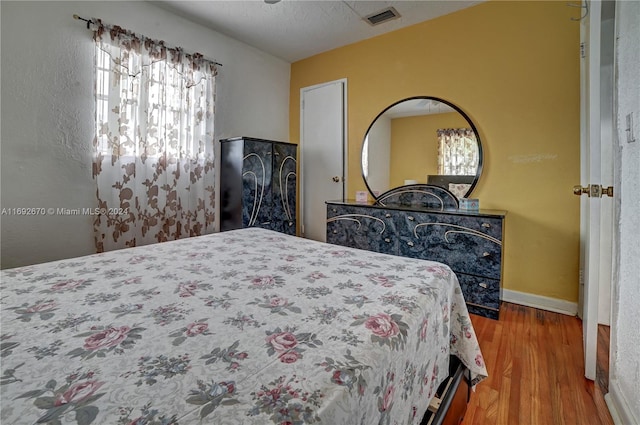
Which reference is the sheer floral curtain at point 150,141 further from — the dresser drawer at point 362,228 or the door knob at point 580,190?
the door knob at point 580,190

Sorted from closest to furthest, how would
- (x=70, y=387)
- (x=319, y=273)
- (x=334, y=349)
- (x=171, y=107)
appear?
(x=70, y=387) < (x=334, y=349) < (x=319, y=273) < (x=171, y=107)

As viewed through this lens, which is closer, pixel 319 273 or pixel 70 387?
pixel 70 387

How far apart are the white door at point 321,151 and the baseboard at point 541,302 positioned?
6.66 feet

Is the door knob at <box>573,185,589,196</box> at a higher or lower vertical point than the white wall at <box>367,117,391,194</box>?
lower

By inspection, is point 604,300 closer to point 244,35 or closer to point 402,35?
point 402,35

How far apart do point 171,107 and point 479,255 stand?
119 inches

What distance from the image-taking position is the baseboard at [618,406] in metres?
1.19

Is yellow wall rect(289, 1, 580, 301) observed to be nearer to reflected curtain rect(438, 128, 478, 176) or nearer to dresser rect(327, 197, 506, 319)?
reflected curtain rect(438, 128, 478, 176)

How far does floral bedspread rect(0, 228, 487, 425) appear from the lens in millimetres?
506

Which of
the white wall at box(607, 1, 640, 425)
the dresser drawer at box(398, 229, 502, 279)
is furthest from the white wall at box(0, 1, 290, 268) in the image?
the white wall at box(607, 1, 640, 425)

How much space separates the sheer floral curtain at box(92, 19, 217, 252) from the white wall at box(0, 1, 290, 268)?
0.34 feet

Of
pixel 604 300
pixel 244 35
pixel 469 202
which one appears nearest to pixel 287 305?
pixel 469 202

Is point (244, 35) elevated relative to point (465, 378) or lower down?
elevated

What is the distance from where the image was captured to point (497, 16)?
2641mm
